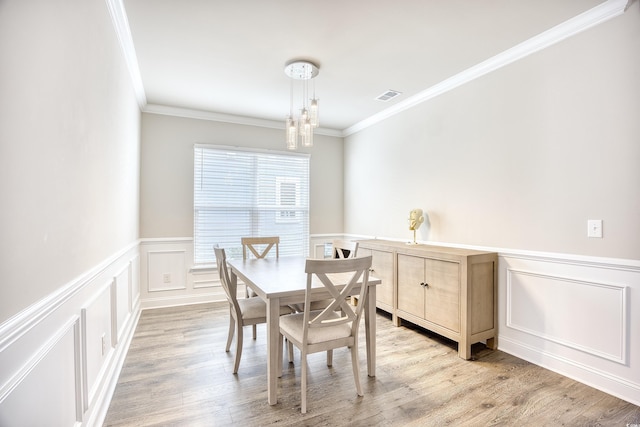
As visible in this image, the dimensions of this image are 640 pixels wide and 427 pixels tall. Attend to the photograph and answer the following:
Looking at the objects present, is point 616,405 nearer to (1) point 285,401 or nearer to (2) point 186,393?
(1) point 285,401

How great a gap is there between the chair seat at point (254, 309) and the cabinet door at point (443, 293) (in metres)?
1.36

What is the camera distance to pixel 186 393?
6.84 feet

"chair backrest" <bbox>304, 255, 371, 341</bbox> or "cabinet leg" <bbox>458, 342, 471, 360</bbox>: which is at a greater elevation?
"chair backrest" <bbox>304, 255, 371, 341</bbox>

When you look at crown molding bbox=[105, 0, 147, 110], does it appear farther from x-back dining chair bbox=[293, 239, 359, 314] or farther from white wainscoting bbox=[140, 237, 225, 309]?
x-back dining chair bbox=[293, 239, 359, 314]

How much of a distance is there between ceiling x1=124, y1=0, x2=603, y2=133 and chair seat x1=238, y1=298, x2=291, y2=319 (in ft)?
6.99

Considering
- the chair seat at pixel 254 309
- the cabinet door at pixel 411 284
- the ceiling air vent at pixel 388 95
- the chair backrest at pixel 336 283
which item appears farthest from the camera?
the ceiling air vent at pixel 388 95

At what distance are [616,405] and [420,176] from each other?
248 cm

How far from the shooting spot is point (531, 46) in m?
2.51

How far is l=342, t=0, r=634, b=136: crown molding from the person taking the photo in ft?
6.86

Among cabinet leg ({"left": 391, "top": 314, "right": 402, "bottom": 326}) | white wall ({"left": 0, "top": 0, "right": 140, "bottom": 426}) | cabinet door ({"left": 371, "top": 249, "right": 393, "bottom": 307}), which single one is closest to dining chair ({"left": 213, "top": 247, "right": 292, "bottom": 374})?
white wall ({"left": 0, "top": 0, "right": 140, "bottom": 426})

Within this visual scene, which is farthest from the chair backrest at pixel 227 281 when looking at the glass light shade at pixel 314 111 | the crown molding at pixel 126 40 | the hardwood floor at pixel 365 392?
the crown molding at pixel 126 40

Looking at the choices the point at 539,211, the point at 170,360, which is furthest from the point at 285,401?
the point at 539,211

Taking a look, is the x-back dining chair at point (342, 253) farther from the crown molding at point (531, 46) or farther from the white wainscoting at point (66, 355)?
the crown molding at point (531, 46)

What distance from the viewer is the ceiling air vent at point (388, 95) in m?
3.56
